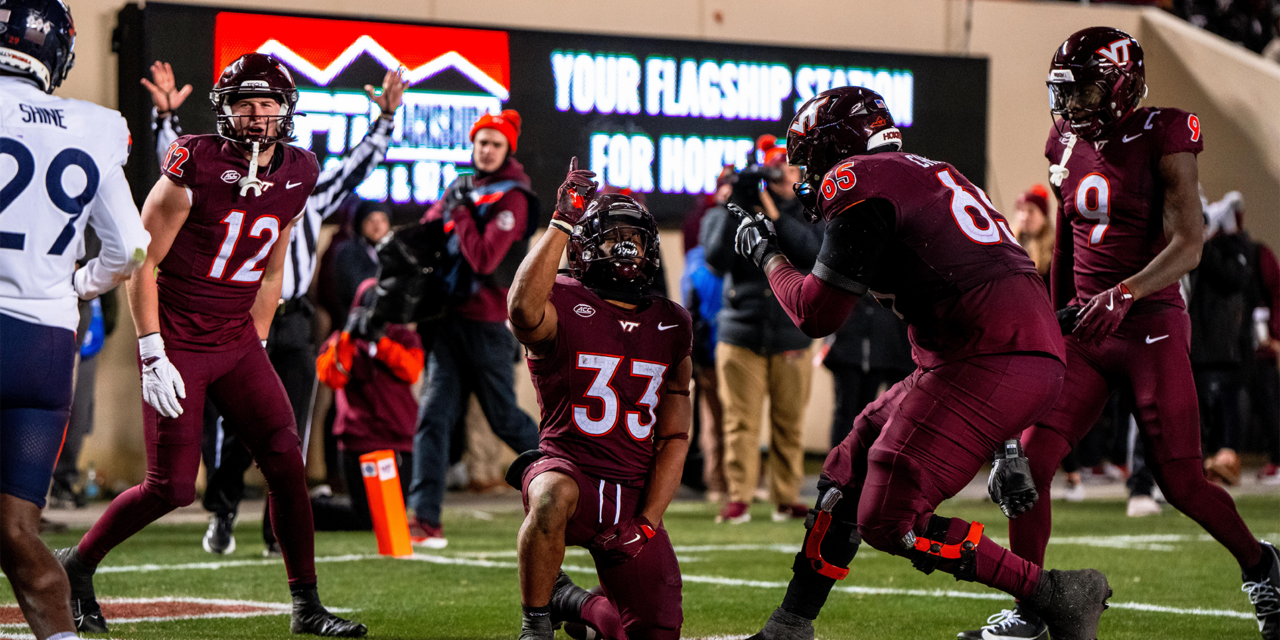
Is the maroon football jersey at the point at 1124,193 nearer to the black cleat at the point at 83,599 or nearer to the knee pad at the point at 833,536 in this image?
the knee pad at the point at 833,536

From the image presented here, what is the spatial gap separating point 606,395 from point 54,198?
1.54m

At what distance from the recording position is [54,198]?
332cm

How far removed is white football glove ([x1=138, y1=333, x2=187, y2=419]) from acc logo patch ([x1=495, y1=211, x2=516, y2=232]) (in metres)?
2.57

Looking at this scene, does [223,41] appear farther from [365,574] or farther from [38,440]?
[38,440]

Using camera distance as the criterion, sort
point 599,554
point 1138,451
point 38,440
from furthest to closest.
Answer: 1. point 1138,451
2. point 599,554
3. point 38,440

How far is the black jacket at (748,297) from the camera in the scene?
8.30 metres

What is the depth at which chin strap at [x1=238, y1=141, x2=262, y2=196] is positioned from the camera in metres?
4.75

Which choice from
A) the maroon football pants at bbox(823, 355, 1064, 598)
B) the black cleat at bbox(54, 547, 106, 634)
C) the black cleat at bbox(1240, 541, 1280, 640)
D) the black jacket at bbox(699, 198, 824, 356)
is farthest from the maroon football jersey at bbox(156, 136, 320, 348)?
the black jacket at bbox(699, 198, 824, 356)

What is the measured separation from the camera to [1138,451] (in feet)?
29.6

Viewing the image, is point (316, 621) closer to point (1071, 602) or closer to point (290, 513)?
point (290, 513)

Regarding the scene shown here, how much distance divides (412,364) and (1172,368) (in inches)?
176

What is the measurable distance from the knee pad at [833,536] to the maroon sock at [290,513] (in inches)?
68.9

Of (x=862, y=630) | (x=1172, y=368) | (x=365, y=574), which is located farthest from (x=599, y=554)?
(x=365, y=574)

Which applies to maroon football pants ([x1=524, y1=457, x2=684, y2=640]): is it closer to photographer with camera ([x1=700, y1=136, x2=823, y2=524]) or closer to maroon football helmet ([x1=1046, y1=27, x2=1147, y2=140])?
maroon football helmet ([x1=1046, y1=27, x2=1147, y2=140])
